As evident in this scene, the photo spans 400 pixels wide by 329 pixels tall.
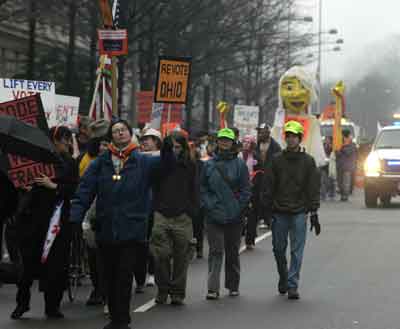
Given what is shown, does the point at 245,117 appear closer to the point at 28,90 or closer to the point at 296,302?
the point at 28,90

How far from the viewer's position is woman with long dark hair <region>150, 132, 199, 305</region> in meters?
12.5

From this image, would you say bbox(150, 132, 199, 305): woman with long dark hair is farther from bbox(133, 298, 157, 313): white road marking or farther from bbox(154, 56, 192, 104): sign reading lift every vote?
bbox(154, 56, 192, 104): sign reading lift every vote

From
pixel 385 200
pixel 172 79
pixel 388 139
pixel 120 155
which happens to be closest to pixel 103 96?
pixel 172 79

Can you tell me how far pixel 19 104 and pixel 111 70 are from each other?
7014 mm

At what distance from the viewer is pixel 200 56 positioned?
42.1 m

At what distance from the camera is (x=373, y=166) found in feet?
92.2

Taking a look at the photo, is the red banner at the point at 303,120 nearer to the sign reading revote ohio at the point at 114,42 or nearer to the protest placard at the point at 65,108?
the protest placard at the point at 65,108

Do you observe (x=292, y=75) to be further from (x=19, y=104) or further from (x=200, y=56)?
(x=19, y=104)

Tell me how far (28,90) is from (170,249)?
784 centimetres

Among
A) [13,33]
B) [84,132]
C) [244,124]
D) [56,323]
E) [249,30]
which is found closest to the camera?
[56,323]

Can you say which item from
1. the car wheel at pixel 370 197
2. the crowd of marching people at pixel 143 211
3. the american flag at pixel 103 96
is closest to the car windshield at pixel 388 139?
the car wheel at pixel 370 197

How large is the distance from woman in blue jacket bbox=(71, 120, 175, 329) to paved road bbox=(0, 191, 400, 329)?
0.63 meters

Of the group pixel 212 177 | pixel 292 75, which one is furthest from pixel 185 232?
pixel 292 75

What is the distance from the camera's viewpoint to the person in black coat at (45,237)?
11.6 m
